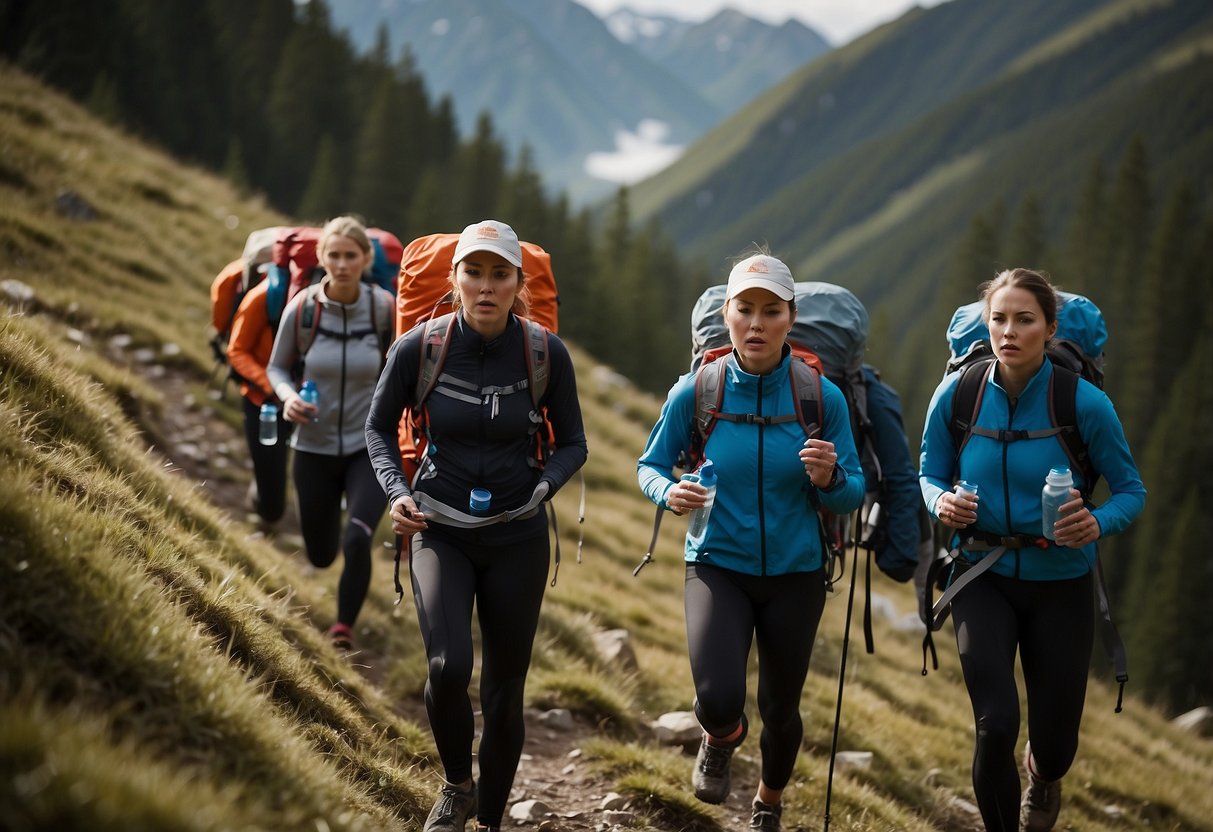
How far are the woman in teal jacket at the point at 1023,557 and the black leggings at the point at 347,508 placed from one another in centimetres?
418

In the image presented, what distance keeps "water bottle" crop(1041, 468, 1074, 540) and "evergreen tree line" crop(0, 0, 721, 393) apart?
55484 mm

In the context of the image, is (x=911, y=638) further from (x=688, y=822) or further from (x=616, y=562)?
(x=688, y=822)

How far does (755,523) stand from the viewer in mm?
5582

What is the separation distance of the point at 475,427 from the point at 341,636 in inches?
133

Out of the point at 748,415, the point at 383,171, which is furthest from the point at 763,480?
the point at 383,171

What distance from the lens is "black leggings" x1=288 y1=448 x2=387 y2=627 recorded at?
7766 millimetres

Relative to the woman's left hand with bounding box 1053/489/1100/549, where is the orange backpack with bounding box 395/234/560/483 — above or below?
above

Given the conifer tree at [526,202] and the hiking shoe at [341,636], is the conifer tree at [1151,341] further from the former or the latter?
the hiking shoe at [341,636]

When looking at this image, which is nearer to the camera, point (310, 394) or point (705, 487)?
point (705, 487)

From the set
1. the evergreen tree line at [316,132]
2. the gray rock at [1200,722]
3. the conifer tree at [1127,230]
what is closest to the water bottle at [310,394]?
the gray rock at [1200,722]

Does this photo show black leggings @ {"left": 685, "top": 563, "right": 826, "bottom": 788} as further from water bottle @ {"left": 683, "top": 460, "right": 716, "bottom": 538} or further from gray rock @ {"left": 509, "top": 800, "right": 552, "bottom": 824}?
gray rock @ {"left": 509, "top": 800, "right": 552, "bottom": 824}

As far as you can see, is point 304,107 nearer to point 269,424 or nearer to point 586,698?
point 269,424

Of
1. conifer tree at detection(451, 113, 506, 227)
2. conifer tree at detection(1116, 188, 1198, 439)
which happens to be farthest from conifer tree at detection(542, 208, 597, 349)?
conifer tree at detection(1116, 188, 1198, 439)

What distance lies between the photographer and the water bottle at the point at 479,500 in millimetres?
5266
